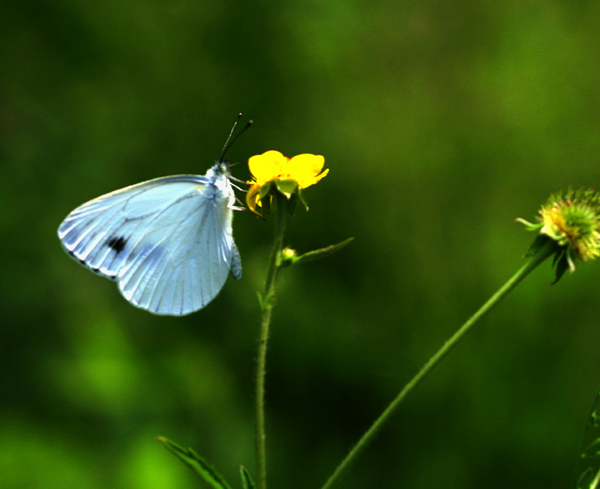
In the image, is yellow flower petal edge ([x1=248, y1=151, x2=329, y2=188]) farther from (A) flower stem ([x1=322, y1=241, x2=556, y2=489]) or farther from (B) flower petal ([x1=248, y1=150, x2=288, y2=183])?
(A) flower stem ([x1=322, y1=241, x2=556, y2=489])

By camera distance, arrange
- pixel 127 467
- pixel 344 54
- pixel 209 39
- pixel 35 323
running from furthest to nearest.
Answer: pixel 344 54
pixel 209 39
pixel 35 323
pixel 127 467

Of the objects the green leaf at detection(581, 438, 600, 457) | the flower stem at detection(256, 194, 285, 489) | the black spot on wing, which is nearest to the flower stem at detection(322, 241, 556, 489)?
the flower stem at detection(256, 194, 285, 489)

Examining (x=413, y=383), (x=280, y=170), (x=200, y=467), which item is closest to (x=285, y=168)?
(x=280, y=170)

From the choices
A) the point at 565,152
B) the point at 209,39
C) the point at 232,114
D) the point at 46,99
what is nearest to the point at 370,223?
the point at 232,114

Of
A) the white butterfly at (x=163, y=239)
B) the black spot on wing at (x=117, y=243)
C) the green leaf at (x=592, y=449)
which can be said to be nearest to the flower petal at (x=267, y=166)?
the white butterfly at (x=163, y=239)

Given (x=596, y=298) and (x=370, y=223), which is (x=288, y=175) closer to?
(x=370, y=223)

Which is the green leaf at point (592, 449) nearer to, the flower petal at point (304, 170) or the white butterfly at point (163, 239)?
the flower petal at point (304, 170)
